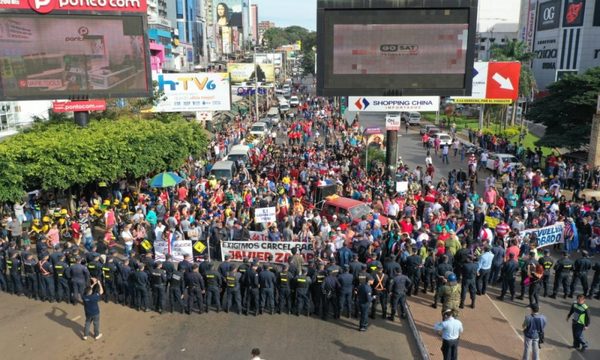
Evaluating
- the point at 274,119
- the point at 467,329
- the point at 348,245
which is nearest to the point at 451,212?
the point at 348,245

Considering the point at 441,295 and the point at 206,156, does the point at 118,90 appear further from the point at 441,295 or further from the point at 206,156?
the point at 441,295

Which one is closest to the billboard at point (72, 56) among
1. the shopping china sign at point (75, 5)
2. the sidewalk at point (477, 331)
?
the shopping china sign at point (75, 5)

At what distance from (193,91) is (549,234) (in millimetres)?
27440

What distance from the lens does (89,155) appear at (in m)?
19.5

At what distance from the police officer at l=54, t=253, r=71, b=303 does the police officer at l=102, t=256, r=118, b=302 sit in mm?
936

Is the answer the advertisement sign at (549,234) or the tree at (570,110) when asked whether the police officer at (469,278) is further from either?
the tree at (570,110)

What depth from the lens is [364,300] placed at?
11562mm

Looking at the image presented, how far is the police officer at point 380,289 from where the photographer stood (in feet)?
39.6

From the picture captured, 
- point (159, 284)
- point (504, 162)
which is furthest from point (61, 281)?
point (504, 162)

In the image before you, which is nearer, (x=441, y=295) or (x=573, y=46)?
(x=441, y=295)

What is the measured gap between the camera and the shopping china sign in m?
19.4

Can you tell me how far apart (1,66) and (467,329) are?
742 inches

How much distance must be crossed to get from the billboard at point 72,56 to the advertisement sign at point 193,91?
1524 centimetres

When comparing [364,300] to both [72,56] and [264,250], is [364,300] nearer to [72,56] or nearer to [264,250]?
[264,250]
